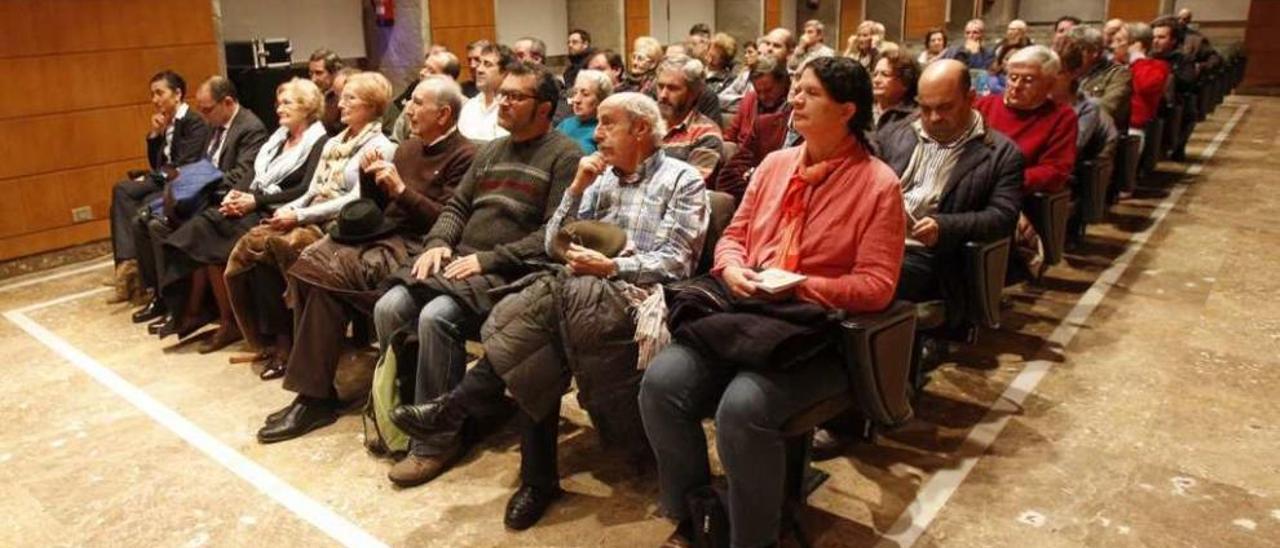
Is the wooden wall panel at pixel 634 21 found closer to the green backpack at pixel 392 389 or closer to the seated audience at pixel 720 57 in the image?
the seated audience at pixel 720 57

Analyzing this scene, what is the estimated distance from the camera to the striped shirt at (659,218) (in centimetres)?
253

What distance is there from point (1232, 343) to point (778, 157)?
234 cm

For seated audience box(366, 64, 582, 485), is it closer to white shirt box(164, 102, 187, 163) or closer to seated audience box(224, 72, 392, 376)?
seated audience box(224, 72, 392, 376)

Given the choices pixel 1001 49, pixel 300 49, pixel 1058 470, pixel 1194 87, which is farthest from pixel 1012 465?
pixel 300 49

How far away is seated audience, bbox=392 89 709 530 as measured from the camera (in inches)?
95.6

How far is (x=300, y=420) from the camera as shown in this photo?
10.3 feet

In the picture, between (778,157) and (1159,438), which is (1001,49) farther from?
(778,157)

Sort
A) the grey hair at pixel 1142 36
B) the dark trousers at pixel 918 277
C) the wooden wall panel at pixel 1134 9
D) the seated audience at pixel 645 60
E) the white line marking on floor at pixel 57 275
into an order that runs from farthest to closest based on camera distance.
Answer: the wooden wall panel at pixel 1134 9 < the grey hair at pixel 1142 36 < the seated audience at pixel 645 60 < the white line marking on floor at pixel 57 275 < the dark trousers at pixel 918 277

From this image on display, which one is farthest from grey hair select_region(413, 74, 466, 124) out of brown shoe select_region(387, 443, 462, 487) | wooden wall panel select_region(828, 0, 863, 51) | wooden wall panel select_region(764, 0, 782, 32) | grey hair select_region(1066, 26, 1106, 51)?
wooden wall panel select_region(828, 0, 863, 51)

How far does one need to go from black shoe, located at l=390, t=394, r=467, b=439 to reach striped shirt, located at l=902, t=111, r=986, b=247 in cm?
152

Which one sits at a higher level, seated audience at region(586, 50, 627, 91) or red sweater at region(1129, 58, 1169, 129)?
seated audience at region(586, 50, 627, 91)

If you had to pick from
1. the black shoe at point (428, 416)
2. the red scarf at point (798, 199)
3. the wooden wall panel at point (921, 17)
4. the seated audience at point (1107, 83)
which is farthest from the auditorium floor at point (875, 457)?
the wooden wall panel at point (921, 17)

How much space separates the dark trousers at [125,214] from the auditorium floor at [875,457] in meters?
0.54

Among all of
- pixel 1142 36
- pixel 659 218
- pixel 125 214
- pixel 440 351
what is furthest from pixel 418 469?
pixel 1142 36
